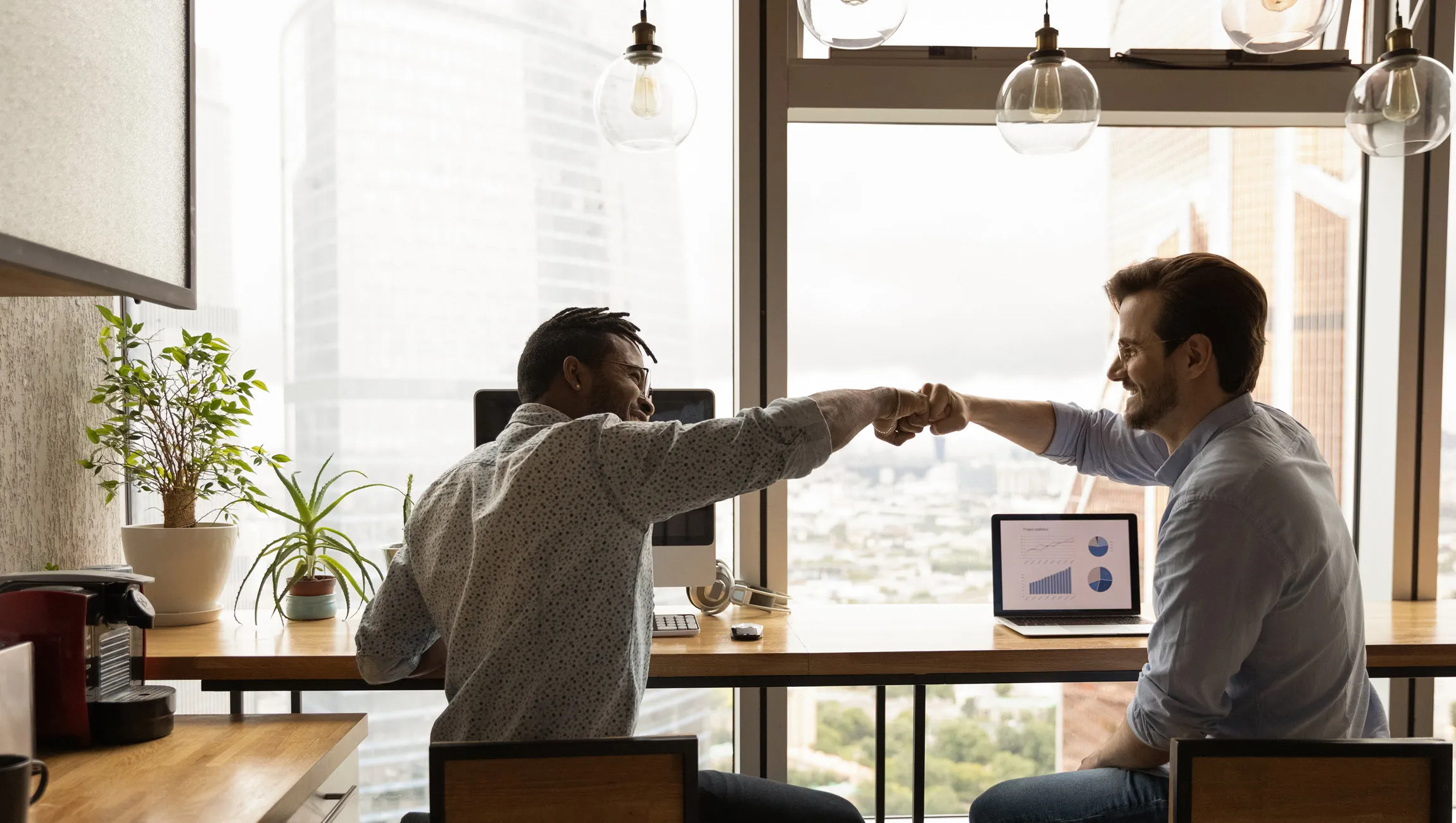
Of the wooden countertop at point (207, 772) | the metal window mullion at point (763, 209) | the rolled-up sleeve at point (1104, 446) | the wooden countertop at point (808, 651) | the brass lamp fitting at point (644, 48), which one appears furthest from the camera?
the metal window mullion at point (763, 209)

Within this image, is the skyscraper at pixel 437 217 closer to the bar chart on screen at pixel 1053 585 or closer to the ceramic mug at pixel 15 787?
the bar chart on screen at pixel 1053 585

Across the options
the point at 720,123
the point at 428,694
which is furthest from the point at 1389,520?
the point at 428,694

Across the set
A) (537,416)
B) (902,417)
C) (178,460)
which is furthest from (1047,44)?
(178,460)

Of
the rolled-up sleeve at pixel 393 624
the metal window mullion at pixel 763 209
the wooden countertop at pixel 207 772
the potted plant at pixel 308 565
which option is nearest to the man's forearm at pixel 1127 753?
the metal window mullion at pixel 763 209

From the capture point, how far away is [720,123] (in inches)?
113

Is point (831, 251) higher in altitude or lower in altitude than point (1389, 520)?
higher

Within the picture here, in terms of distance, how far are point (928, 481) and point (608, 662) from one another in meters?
1.67

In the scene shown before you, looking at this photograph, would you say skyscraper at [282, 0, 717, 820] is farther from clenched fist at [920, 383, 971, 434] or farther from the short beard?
the short beard

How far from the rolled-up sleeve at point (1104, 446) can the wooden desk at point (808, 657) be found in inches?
15.2

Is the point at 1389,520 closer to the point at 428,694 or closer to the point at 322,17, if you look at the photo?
the point at 428,694

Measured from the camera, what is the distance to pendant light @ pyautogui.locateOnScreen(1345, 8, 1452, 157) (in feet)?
5.80

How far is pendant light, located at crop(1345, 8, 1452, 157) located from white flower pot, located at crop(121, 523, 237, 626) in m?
2.59

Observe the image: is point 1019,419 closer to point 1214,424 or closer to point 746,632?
point 1214,424

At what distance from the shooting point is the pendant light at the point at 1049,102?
5.64ft
